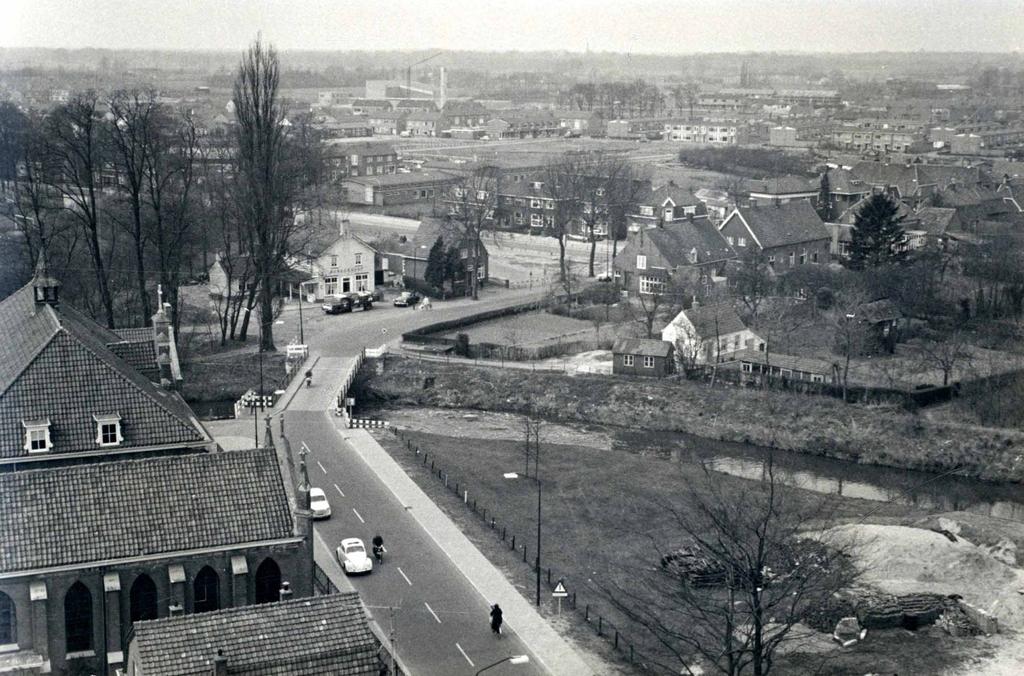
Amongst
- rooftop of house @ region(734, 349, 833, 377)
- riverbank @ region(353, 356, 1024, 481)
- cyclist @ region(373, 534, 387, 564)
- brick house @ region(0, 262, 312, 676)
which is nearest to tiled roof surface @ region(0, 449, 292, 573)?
brick house @ region(0, 262, 312, 676)

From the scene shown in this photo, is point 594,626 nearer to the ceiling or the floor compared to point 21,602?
nearer to the floor

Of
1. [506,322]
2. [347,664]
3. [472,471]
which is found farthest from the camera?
[506,322]

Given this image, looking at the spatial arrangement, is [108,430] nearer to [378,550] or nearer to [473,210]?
[378,550]

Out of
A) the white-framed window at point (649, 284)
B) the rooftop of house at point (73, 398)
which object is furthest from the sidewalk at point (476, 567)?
the white-framed window at point (649, 284)

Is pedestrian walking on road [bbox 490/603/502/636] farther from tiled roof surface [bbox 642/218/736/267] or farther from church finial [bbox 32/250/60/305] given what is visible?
tiled roof surface [bbox 642/218/736/267]

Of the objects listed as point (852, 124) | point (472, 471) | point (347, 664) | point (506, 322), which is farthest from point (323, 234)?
point (852, 124)

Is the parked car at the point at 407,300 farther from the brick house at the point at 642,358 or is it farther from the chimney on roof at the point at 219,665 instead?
the chimney on roof at the point at 219,665

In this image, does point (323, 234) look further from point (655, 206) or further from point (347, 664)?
point (347, 664)
